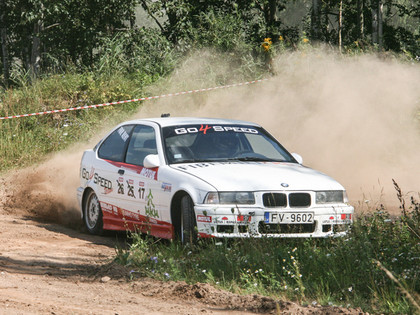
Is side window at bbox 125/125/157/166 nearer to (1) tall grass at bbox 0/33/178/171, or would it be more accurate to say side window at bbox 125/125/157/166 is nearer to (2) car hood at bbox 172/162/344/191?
(2) car hood at bbox 172/162/344/191

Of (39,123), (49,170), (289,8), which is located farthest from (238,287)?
(289,8)

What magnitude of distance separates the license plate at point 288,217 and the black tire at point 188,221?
754 mm

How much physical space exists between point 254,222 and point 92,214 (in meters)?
3.30

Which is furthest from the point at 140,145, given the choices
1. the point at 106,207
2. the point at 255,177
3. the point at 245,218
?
the point at 245,218

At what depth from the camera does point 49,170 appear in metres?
13.4

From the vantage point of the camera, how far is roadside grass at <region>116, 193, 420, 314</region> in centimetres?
552

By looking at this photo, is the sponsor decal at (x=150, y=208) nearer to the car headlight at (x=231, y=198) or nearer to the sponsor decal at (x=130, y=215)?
the sponsor decal at (x=130, y=215)

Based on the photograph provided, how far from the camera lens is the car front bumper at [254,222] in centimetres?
701

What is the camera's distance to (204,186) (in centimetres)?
717

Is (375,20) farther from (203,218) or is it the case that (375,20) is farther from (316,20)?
(203,218)

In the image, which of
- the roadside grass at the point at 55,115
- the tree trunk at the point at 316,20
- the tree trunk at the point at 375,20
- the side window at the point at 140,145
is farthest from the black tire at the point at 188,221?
the tree trunk at the point at 375,20

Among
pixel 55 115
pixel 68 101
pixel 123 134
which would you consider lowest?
pixel 123 134

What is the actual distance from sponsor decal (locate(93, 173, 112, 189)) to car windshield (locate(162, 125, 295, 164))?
3.65 ft

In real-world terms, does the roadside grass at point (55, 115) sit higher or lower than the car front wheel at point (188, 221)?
higher
